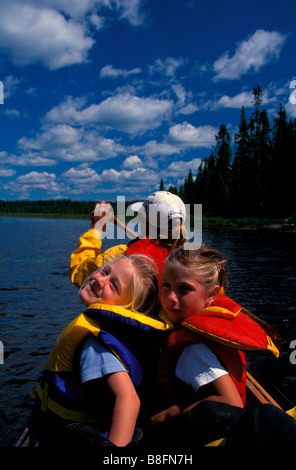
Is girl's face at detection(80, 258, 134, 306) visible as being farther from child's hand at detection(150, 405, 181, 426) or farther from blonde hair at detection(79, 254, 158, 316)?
child's hand at detection(150, 405, 181, 426)

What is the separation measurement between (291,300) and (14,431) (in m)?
9.49

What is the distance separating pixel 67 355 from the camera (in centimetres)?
220

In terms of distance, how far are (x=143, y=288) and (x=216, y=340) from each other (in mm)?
596

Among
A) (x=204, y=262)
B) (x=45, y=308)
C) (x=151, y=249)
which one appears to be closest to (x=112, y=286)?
(x=204, y=262)

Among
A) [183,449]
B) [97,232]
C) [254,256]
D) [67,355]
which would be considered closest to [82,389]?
[67,355]

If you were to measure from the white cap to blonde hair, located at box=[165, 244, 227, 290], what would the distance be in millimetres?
1203

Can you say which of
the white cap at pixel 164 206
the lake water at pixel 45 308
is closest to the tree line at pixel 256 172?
the lake water at pixel 45 308

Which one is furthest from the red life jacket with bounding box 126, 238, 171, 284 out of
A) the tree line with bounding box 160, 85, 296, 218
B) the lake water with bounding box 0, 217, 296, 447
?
the tree line with bounding box 160, 85, 296, 218

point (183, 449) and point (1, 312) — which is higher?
point (183, 449)

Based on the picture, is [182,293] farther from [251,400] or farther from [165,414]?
[251,400]

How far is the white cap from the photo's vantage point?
11.9ft

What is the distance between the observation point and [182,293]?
2369 mm

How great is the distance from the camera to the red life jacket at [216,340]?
2125mm
